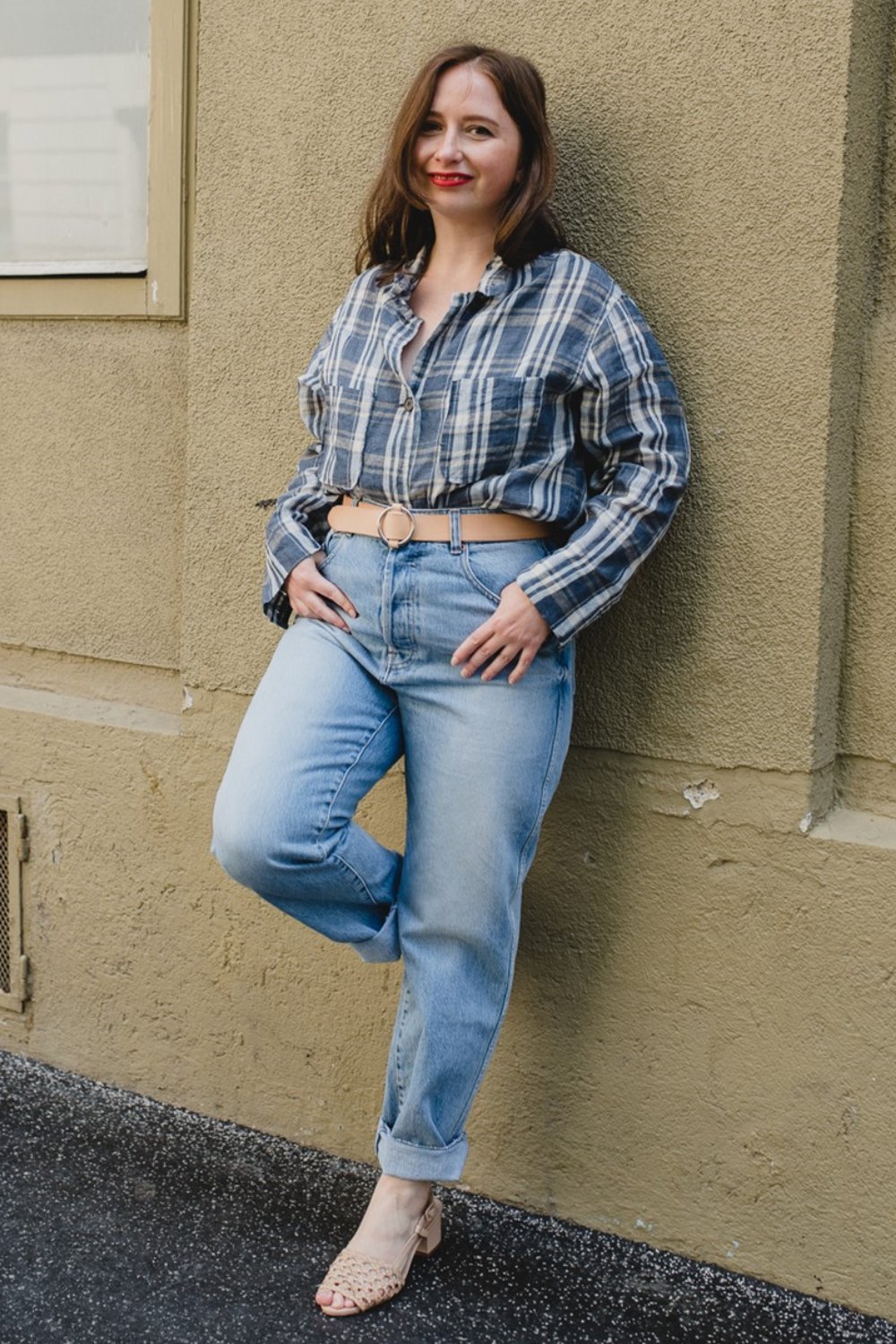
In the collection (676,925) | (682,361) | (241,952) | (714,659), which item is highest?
(682,361)

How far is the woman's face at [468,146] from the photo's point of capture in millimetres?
2477

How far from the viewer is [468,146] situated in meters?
2.49

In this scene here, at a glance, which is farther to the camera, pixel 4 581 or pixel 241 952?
pixel 4 581

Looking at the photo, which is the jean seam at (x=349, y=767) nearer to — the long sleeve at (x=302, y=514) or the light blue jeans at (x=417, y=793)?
the light blue jeans at (x=417, y=793)

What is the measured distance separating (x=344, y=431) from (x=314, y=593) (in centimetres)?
29

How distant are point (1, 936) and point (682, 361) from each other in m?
2.19

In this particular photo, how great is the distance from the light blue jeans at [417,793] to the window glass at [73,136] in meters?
1.27

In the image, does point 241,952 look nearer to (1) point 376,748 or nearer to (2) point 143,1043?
(2) point 143,1043

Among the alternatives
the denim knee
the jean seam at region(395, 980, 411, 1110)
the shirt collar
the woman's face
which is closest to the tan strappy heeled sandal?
the jean seam at region(395, 980, 411, 1110)

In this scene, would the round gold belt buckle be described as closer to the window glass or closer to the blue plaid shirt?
the blue plaid shirt

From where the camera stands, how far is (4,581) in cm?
356

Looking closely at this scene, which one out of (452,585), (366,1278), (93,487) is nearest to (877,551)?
(452,585)

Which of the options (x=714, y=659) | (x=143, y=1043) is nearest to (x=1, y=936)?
(x=143, y=1043)

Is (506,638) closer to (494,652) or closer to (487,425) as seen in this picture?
(494,652)
